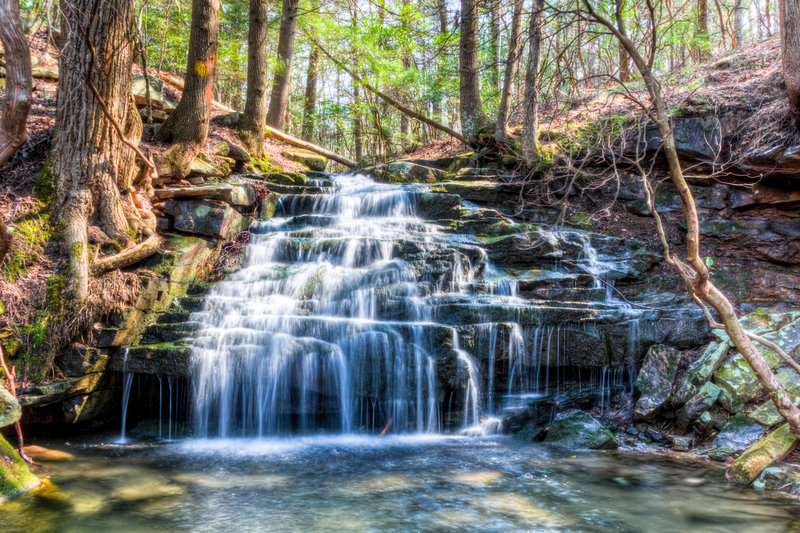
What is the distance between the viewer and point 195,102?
8664 millimetres

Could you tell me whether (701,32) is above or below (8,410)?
above

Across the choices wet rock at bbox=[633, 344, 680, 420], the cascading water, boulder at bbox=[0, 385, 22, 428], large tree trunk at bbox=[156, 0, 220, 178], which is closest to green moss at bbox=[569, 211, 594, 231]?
the cascading water

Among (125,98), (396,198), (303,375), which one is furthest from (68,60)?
(396,198)

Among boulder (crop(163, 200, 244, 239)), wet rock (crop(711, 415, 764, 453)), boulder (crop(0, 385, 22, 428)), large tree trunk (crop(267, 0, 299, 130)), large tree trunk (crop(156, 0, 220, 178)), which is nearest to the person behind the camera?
boulder (crop(0, 385, 22, 428))

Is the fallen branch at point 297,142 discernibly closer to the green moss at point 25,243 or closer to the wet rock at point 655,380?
the green moss at point 25,243

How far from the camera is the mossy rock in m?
3.69

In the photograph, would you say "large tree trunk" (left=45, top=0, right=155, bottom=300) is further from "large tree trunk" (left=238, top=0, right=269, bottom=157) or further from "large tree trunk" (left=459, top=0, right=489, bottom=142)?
"large tree trunk" (left=459, top=0, right=489, bottom=142)

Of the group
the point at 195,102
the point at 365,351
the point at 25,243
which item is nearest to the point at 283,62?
the point at 195,102

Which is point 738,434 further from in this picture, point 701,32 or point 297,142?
point 297,142

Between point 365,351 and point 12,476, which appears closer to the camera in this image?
point 12,476

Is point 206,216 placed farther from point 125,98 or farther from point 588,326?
point 588,326

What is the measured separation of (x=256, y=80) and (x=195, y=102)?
280 cm

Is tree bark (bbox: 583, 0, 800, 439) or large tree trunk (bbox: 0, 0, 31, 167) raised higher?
large tree trunk (bbox: 0, 0, 31, 167)

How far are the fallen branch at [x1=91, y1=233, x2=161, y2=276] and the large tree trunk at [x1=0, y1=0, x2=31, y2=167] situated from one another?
1.74 meters
